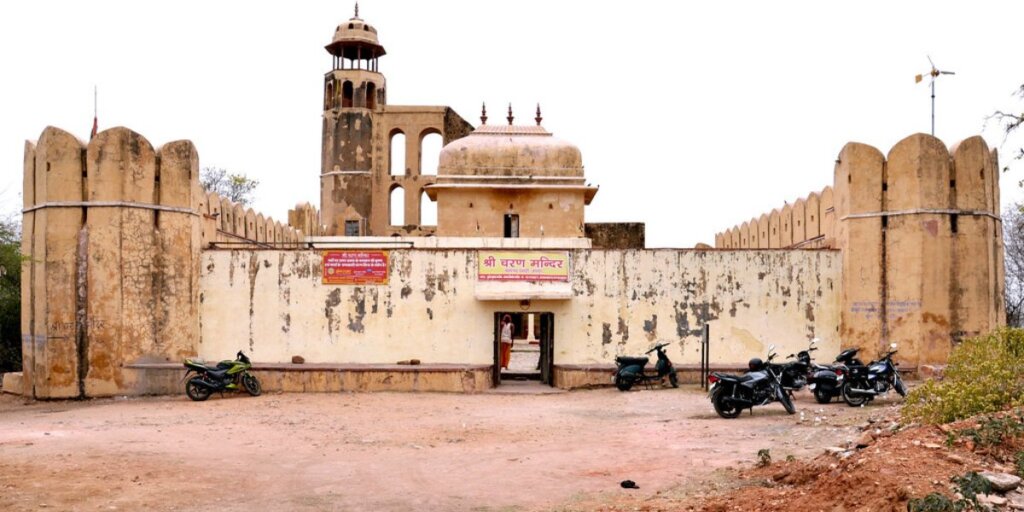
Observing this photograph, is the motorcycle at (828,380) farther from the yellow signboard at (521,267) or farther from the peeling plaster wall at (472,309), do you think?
the yellow signboard at (521,267)

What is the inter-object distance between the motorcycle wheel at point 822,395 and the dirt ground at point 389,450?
31 centimetres

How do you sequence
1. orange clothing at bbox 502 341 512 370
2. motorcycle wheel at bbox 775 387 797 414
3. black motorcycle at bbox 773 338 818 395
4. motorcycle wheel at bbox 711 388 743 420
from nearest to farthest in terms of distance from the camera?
motorcycle wheel at bbox 711 388 743 420
motorcycle wheel at bbox 775 387 797 414
black motorcycle at bbox 773 338 818 395
orange clothing at bbox 502 341 512 370

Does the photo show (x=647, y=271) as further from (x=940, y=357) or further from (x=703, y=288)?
(x=940, y=357)

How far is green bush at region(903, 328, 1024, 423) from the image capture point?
8.41 meters

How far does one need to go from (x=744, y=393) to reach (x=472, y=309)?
622 centimetres

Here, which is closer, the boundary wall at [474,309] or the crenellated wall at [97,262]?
the crenellated wall at [97,262]

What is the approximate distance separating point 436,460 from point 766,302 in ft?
31.2

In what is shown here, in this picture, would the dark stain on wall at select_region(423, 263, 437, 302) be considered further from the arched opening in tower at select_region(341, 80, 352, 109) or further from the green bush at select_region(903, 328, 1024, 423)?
the arched opening in tower at select_region(341, 80, 352, 109)

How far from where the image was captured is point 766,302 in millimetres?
17625

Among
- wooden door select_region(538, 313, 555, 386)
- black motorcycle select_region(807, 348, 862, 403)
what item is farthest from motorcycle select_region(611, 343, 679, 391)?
black motorcycle select_region(807, 348, 862, 403)

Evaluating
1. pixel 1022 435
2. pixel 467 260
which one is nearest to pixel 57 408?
pixel 467 260

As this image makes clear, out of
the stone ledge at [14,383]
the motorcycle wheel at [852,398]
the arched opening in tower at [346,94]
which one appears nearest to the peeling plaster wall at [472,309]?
the stone ledge at [14,383]

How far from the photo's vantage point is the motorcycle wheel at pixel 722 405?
41.3ft

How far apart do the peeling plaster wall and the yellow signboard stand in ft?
0.77
